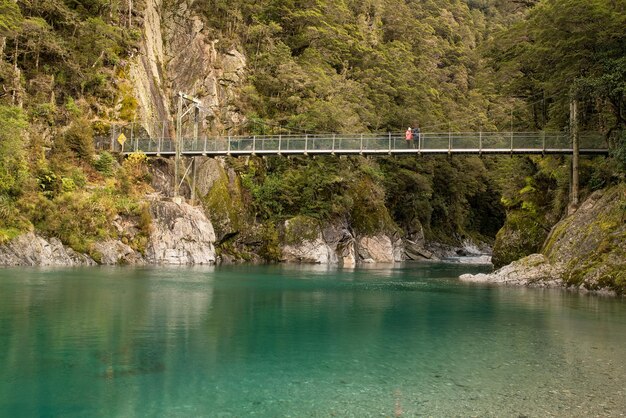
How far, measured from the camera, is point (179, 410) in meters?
6.25

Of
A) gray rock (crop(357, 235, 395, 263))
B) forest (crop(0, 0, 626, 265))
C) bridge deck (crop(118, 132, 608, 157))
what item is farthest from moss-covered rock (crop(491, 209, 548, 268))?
gray rock (crop(357, 235, 395, 263))

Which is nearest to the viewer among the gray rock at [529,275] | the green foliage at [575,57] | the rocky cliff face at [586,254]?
the rocky cliff face at [586,254]

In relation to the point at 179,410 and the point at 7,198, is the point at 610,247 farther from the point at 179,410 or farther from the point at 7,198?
the point at 7,198

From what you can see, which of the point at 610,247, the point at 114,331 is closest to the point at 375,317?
the point at 114,331

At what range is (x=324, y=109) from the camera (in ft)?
137

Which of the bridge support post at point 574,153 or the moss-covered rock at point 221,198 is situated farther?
the moss-covered rock at point 221,198

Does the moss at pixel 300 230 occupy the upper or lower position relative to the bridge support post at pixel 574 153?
lower

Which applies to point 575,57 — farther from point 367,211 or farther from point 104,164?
point 104,164

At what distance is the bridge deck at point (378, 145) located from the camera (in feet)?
92.0

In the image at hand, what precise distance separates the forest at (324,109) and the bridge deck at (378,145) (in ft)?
3.97

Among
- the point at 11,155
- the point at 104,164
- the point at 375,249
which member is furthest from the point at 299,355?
the point at 375,249

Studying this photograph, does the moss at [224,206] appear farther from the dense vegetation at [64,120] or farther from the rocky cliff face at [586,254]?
the rocky cliff face at [586,254]

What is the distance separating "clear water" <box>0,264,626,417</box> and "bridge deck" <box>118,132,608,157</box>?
1275 centimetres

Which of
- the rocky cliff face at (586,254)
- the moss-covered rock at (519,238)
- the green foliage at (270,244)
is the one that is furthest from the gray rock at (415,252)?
the rocky cliff face at (586,254)
